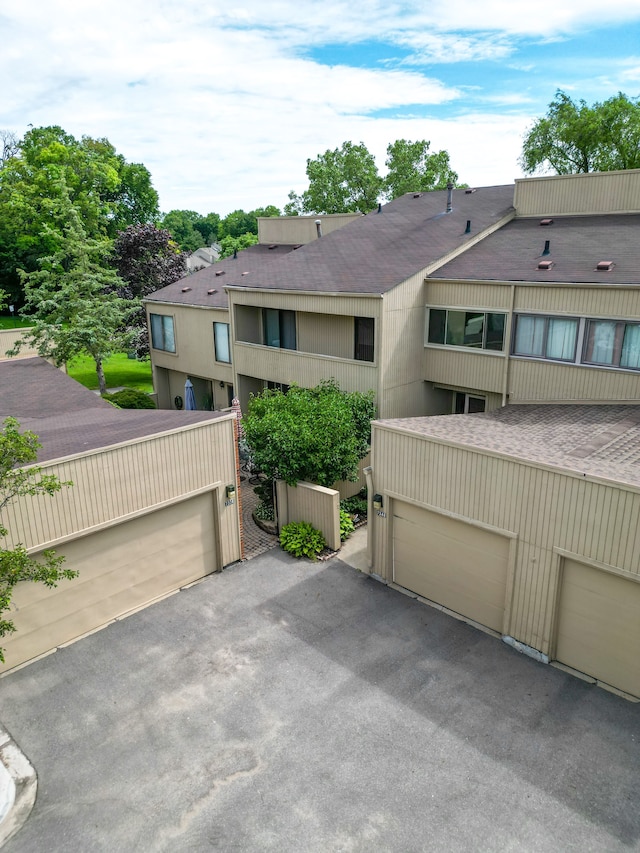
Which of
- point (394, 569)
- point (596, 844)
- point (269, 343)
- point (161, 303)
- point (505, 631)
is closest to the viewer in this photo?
point (596, 844)

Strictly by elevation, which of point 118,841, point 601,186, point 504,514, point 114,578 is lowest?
point 118,841

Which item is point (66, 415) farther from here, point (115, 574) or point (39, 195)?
point (39, 195)

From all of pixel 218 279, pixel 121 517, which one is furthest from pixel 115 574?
pixel 218 279

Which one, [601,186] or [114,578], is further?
[601,186]

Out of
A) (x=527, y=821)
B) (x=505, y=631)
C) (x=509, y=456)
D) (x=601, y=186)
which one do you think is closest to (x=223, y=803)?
(x=527, y=821)

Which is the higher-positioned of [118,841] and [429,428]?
[429,428]

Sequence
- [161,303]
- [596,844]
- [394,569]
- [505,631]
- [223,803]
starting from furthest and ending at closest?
[161,303] → [394,569] → [505,631] → [223,803] → [596,844]

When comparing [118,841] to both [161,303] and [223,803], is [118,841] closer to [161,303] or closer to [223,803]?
[223,803]
